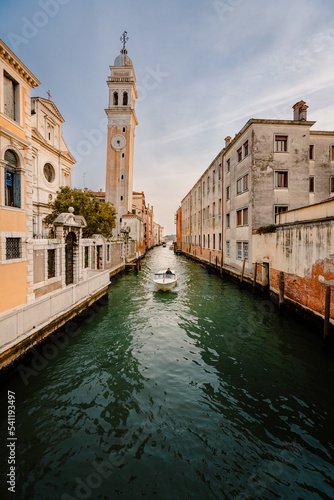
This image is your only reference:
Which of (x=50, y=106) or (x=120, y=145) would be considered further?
(x=120, y=145)

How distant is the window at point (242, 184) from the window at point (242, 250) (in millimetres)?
4288

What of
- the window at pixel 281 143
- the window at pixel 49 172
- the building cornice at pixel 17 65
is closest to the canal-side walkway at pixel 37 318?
the building cornice at pixel 17 65

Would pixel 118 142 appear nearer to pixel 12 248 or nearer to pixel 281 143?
pixel 281 143

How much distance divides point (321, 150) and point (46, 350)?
2285 cm

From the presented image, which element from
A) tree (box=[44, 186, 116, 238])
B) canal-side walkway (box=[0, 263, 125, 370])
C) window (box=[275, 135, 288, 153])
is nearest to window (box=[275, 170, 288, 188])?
window (box=[275, 135, 288, 153])

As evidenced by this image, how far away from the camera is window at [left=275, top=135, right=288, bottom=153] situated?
1706 centimetres

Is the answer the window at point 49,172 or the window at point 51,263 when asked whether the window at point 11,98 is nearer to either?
the window at point 51,263

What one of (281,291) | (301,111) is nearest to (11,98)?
(281,291)

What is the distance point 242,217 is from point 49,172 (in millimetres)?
22794

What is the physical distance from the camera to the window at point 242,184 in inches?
722

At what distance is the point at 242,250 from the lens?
19.3 metres

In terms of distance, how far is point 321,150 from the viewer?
1866 cm

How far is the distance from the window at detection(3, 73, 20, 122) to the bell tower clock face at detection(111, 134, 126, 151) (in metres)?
38.8

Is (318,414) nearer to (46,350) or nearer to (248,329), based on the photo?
(248,329)
